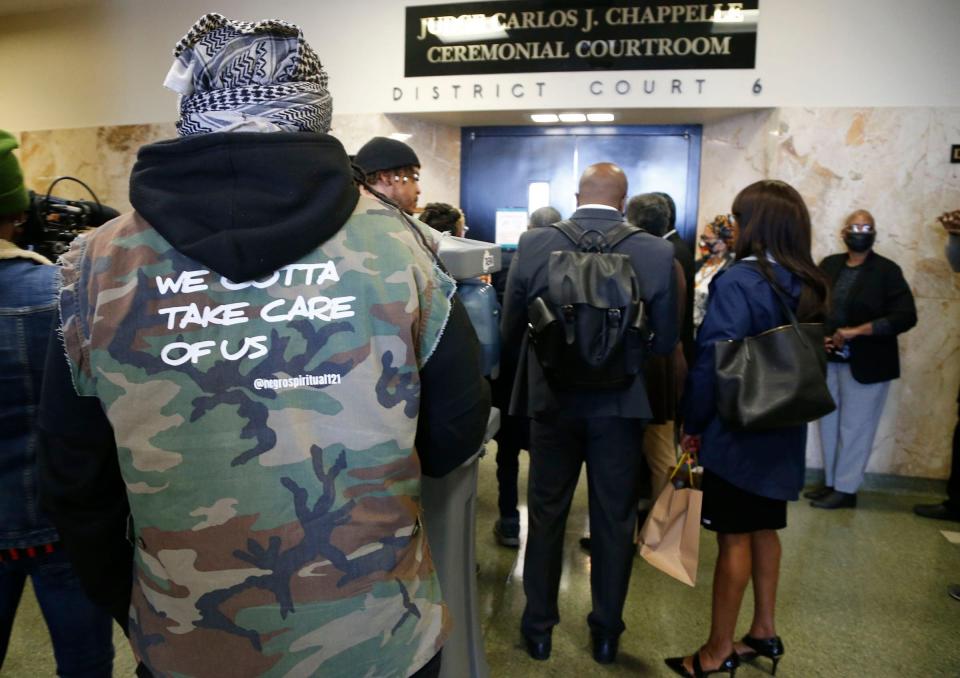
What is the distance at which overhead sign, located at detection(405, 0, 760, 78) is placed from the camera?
178 inches

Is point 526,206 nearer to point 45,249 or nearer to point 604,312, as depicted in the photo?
point 604,312

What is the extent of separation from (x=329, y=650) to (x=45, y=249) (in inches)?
64.1

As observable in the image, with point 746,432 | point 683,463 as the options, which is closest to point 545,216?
point 683,463

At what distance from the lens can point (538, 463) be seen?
261 centimetres

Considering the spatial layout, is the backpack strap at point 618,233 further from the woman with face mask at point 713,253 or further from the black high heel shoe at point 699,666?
the woman with face mask at point 713,253

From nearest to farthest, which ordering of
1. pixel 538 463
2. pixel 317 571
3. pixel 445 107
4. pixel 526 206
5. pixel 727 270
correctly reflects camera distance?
1. pixel 317 571
2. pixel 727 270
3. pixel 538 463
4. pixel 445 107
5. pixel 526 206

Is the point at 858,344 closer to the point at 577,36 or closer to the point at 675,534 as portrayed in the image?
the point at 675,534

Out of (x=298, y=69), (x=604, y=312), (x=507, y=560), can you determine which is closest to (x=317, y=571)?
(x=298, y=69)

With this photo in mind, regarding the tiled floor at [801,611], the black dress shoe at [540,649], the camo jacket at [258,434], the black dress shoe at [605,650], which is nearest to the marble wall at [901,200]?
the tiled floor at [801,611]

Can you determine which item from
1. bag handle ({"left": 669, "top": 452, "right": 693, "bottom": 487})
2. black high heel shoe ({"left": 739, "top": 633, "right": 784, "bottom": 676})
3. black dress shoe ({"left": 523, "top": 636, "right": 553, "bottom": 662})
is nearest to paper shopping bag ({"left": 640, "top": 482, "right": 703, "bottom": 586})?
bag handle ({"left": 669, "top": 452, "right": 693, "bottom": 487})

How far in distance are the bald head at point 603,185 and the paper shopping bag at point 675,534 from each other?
105cm

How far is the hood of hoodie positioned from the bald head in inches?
63.0

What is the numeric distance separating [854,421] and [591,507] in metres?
2.52

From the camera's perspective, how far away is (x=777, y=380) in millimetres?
2078
